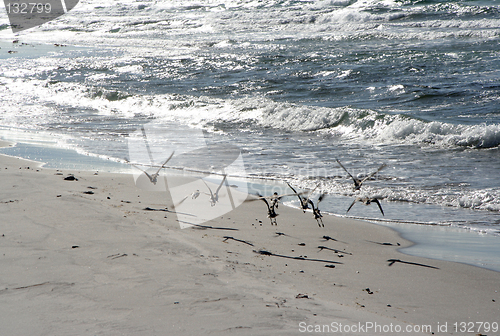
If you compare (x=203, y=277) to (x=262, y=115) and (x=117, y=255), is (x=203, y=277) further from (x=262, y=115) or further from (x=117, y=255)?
(x=262, y=115)

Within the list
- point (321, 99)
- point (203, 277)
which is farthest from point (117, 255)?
point (321, 99)

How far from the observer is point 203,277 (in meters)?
2.99

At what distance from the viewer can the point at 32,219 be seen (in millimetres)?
3871

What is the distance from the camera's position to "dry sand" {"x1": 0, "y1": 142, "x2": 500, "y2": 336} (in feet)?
7.94

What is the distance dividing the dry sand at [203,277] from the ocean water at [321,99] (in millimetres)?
1369

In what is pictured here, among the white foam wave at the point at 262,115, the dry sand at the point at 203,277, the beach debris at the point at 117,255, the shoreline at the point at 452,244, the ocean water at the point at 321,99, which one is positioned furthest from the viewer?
the white foam wave at the point at 262,115

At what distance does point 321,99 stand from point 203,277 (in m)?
10.4

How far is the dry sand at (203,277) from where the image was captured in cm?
242

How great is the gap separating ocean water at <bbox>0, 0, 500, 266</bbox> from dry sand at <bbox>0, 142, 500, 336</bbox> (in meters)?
1.37

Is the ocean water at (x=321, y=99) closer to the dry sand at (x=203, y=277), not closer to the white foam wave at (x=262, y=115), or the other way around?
the white foam wave at (x=262, y=115)

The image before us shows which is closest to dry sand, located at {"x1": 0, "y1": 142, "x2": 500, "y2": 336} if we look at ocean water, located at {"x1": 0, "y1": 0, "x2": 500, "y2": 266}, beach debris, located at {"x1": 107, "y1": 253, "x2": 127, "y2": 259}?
beach debris, located at {"x1": 107, "y1": 253, "x2": 127, "y2": 259}

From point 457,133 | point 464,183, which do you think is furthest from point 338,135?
point 464,183

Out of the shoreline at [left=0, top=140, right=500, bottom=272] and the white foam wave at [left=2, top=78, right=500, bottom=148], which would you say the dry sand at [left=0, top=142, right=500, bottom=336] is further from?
the white foam wave at [left=2, top=78, right=500, bottom=148]

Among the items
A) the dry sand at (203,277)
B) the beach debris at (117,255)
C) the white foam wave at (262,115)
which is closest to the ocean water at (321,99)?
the white foam wave at (262,115)
